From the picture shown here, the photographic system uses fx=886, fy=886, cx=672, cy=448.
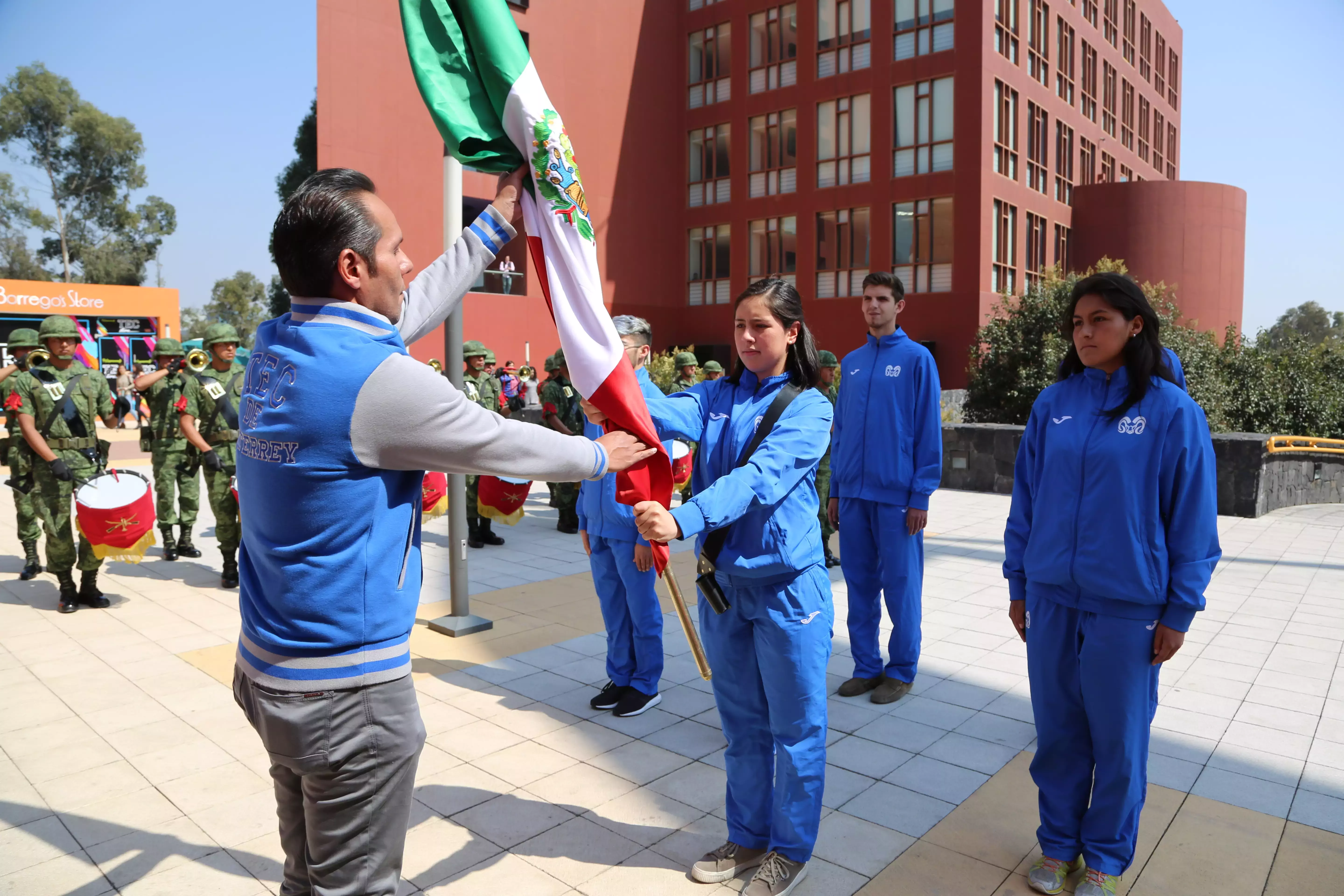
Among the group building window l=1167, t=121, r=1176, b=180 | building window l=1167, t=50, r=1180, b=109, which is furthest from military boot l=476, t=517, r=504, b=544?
building window l=1167, t=50, r=1180, b=109

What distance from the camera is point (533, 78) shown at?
2887mm

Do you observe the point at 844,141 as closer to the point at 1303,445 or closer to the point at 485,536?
the point at 1303,445

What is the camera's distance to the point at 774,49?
2739 centimetres

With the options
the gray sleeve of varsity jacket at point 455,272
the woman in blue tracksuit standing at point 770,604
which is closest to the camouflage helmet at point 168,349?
the gray sleeve of varsity jacket at point 455,272

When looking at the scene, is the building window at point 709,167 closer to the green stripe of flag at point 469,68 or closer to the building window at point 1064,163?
the building window at point 1064,163

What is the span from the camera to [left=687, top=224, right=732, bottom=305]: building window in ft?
96.3

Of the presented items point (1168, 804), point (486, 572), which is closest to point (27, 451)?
point (486, 572)

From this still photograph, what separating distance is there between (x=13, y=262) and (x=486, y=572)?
52548mm

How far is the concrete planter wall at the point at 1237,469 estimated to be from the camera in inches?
450

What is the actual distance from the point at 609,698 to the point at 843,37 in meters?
25.4

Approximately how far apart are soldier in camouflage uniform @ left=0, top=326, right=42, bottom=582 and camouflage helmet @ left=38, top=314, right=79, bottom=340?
1.86 feet

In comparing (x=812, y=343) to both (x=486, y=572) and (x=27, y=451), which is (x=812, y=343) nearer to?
(x=486, y=572)

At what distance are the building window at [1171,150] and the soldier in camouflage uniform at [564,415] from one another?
134 feet

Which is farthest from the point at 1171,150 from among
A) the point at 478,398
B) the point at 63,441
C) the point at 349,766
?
the point at 349,766
